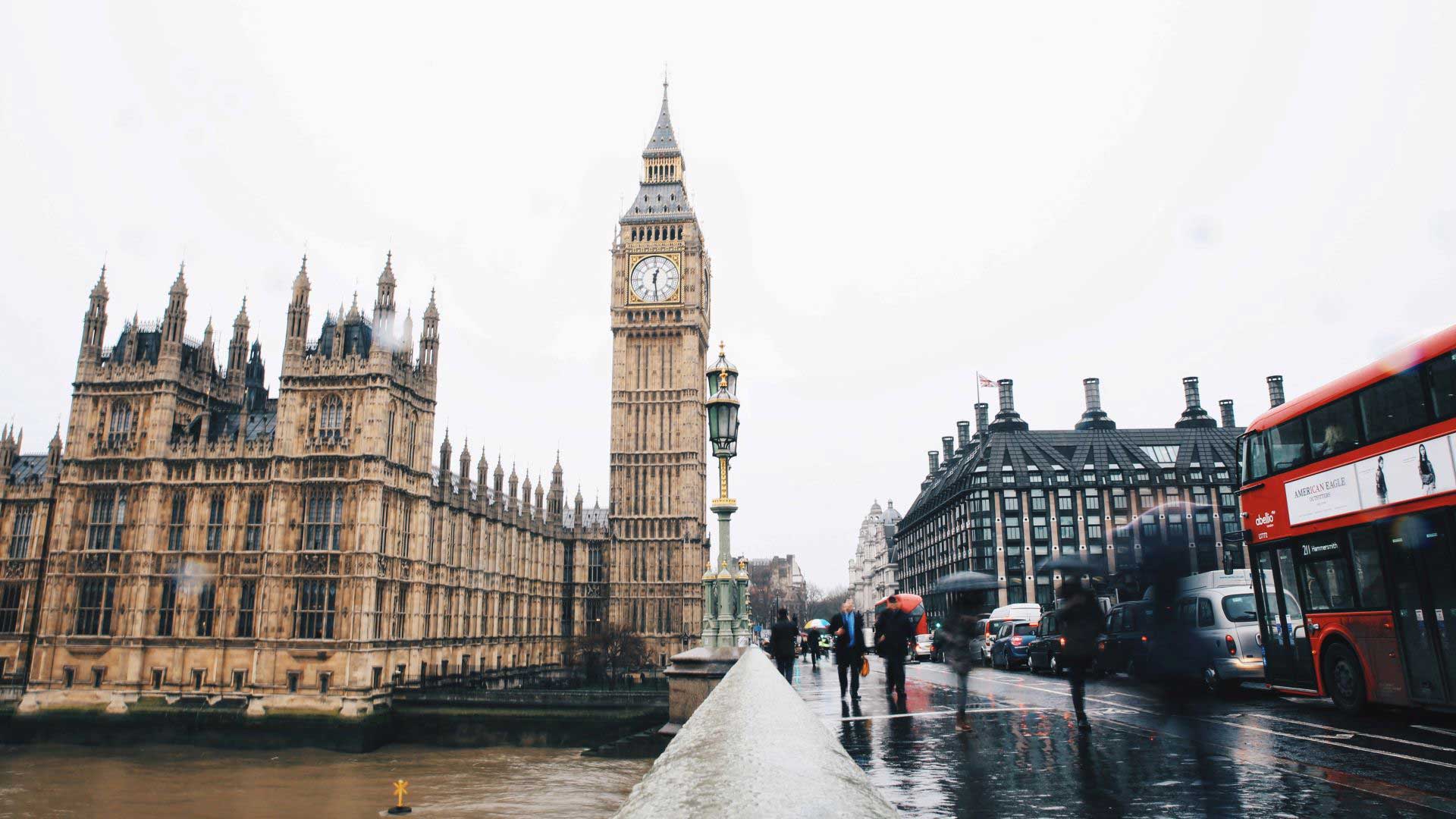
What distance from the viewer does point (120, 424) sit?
51.6 meters

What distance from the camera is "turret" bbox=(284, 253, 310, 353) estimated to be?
5059cm

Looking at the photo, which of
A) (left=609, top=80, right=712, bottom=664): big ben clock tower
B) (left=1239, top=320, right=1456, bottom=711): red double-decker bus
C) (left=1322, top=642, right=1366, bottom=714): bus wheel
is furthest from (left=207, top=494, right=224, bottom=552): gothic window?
(left=1322, top=642, right=1366, bottom=714): bus wheel

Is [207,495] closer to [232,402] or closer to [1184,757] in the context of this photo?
[232,402]

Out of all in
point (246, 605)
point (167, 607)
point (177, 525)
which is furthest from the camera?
point (177, 525)

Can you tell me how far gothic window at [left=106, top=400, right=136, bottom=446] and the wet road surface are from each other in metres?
51.0

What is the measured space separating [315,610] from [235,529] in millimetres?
6823

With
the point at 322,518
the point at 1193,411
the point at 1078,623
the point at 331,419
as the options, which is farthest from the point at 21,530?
the point at 1193,411

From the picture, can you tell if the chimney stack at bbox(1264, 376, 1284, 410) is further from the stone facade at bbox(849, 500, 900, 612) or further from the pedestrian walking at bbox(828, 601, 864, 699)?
the pedestrian walking at bbox(828, 601, 864, 699)

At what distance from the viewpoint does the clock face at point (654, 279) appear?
8425 cm

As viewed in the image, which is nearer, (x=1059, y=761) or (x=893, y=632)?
(x=1059, y=761)

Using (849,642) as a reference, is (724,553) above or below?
above

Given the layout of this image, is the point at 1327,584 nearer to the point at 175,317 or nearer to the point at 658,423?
the point at 175,317

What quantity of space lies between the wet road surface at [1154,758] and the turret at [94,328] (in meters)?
54.3

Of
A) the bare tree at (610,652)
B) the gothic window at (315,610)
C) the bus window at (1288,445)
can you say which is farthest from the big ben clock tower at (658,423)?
the bus window at (1288,445)
